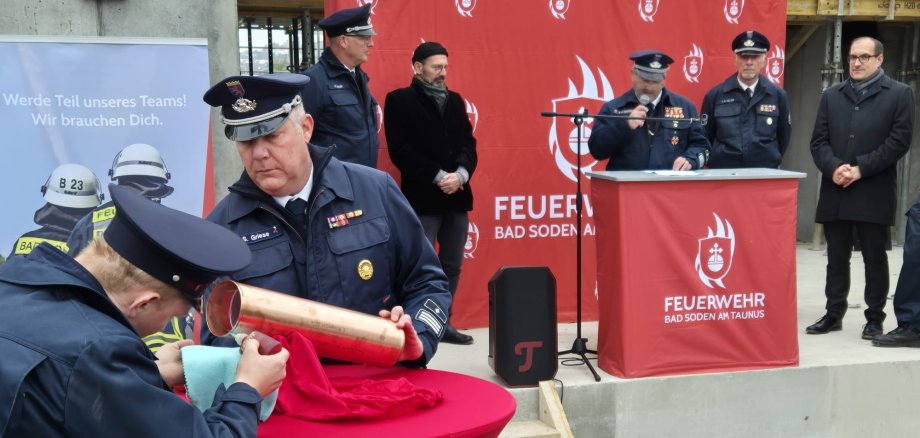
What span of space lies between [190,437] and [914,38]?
398 inches

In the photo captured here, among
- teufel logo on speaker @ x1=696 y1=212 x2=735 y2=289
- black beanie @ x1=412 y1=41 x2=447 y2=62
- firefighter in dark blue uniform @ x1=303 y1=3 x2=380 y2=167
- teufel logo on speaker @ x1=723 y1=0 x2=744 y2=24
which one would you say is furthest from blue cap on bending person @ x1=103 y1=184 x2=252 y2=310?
teufel logo on speaker @ x1=723 y1=0 x2=744 y2=24

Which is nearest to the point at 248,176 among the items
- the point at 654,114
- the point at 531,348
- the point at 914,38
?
the point at 531,348

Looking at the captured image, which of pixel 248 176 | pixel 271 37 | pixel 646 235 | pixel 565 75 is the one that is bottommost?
pixel 646 235

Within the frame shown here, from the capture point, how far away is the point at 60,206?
4348mm

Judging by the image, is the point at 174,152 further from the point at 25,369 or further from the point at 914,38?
the point at 914,38

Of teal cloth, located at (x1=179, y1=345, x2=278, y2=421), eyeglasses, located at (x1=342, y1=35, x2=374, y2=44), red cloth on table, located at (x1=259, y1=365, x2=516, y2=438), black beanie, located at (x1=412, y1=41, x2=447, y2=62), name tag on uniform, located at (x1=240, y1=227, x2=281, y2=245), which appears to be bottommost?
red cloth on table, located at (x1=259, y1=365, x2=516, y2=438)

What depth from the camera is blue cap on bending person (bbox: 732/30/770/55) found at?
19.5ft

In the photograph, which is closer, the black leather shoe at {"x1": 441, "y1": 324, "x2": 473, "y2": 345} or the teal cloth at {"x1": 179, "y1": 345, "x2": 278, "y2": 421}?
the teal cloth at {"x1": 179, "y1": 345, "x2": 278, "y2": 421}

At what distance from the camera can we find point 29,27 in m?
5.07

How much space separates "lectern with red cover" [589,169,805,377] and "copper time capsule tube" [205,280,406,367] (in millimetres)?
2682

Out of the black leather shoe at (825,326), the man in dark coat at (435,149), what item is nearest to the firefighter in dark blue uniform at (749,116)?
the black leather shoe at (825,326)

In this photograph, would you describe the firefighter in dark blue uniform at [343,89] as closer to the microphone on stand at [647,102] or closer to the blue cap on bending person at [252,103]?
the microphone on stand at [647,102]

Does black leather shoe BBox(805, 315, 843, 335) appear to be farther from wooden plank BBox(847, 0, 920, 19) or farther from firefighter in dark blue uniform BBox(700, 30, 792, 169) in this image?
wooden plank BBox(847, 0, 920, 19)

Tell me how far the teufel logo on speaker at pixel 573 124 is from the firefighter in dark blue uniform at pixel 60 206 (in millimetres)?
3056
